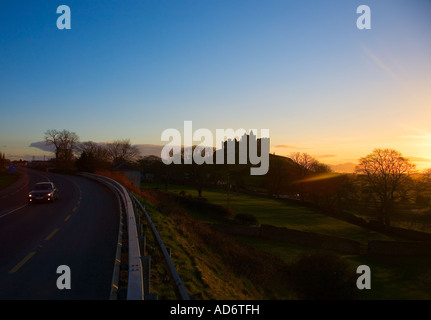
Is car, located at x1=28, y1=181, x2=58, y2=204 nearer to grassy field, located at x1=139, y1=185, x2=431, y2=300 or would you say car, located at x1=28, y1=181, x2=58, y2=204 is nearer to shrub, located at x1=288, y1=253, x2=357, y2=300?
grassy field, located at x1=139, y1=185, x2=431, y2=300

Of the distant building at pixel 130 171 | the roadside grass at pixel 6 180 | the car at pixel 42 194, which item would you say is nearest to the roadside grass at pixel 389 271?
the car at pixel 42 194

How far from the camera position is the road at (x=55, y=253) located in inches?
287

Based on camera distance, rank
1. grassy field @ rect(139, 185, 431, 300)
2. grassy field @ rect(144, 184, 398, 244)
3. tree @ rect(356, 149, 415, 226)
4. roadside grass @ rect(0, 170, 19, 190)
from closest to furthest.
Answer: grassy field @ rect(139, 185, 431, 300)
grassy field @ rect(144, 184, 398, 244)
roadside grass @ rect(0, 170, 19, 190)
tree @ rect(356, 149, 415, 226)

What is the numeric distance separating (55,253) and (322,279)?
13546 millimetres

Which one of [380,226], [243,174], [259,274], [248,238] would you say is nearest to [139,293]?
[259,274]

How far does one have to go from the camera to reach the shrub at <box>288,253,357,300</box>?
54.6 feet

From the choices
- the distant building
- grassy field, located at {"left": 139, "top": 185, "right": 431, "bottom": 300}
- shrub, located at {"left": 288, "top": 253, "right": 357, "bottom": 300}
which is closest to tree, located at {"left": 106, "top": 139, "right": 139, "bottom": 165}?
the distant building

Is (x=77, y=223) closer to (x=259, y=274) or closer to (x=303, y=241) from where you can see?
(x=259, y=274)

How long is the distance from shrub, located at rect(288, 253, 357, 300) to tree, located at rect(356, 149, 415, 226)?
1445 inches

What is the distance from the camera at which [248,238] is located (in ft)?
120

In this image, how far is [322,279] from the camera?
697 inches

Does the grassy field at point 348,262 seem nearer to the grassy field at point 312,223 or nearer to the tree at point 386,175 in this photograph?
the grassy field at point 312,223

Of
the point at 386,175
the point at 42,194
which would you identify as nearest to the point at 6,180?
the point at 42,194

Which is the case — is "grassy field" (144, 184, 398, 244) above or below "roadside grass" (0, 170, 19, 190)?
below
